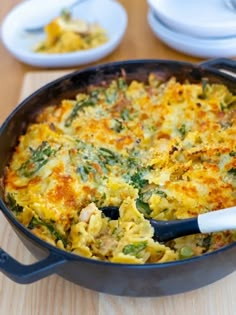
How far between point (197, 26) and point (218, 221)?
3.31 ft

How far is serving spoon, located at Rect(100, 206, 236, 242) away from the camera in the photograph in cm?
114

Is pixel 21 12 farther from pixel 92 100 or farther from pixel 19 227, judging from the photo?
pixel 19 227

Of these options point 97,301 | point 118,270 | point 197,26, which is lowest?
point 97,301

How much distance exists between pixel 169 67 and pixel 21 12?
37.7 inches

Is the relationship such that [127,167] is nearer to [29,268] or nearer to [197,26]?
[29,268]

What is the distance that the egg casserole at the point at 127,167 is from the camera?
4.08ft

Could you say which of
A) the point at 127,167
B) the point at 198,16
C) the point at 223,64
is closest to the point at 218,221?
the point at 127,167

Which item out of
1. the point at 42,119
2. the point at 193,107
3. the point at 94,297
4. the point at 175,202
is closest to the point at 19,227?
the point at 94,297

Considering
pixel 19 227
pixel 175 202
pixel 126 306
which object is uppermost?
pixel 19 227

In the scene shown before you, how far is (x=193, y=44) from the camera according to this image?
2014 millimetres

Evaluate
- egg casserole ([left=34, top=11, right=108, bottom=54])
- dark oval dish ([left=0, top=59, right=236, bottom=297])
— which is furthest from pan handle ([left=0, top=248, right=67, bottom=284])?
egg casserole ([left=34, top=11, right=108, bottom=54])

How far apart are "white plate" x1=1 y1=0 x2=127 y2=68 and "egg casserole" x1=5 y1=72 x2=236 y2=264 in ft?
1.47

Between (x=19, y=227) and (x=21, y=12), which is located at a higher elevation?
(x=19, y=227)

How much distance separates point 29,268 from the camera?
3.54 feet
